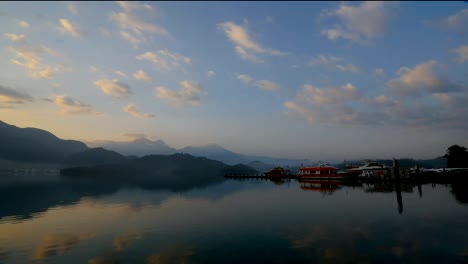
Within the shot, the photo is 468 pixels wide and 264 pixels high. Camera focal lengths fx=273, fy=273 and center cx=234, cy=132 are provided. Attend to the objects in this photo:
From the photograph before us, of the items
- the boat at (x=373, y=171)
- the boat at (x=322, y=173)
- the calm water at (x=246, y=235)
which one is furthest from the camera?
the boat at (x=322, y=173)

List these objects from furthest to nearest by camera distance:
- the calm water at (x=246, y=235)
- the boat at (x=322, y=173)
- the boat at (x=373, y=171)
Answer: the boat at (x=322, y=173)
the boat at (x=373, y=171)
the calm water at (x=246, y=235)

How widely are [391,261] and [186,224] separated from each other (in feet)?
78.4

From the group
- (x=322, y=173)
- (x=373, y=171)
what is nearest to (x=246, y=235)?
(x=322, y=173)

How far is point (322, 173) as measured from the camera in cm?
10412

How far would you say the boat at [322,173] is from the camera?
330 ft

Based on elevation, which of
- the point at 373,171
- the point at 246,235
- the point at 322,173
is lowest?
the point at 246,235

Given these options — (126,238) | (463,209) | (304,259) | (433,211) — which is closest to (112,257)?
(126,238)

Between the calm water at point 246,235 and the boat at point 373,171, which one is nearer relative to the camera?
the calm water at point 246,235

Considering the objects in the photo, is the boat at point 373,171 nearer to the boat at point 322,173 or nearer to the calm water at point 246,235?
the boat at point 322,173

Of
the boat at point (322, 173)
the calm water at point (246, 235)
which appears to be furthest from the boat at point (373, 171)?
the calm water at point (246, 235)

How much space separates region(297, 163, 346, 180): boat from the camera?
3955 inches

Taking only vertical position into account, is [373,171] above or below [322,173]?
above

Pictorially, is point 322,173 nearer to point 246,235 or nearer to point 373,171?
point 373,171

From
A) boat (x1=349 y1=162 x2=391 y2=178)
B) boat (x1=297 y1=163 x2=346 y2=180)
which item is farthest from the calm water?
boat (x1=297 y1=163 x2=346 y2=180)
